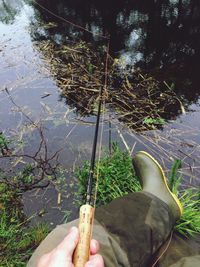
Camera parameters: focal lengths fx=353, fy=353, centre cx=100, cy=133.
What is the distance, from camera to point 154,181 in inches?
132

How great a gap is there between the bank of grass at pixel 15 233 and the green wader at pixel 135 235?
89 cm

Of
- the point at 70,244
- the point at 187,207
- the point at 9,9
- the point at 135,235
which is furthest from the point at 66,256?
the point at 9,9

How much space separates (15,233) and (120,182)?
1185 mm

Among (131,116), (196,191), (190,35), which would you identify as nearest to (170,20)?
(190,35)

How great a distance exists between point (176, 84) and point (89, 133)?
2.01 m

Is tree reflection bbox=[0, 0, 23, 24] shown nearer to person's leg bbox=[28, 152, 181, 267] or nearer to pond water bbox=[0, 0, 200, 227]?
pond water bbox=[0, 0, 200, 227]

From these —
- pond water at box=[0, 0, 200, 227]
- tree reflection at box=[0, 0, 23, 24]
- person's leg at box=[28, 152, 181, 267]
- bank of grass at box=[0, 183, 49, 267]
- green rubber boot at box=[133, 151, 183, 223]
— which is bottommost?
bank of grass at box=[0, 183, 49, 267]

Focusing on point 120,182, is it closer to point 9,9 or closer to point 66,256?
point 66,256

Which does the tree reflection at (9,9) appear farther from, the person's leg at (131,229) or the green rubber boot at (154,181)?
the person's leg at (131,229)

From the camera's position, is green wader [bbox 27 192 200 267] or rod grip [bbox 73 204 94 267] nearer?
rod grip [bbox 73 204 94 267]

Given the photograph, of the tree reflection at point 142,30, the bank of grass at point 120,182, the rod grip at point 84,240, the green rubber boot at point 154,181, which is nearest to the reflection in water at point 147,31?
the tree reflection at point 142,30

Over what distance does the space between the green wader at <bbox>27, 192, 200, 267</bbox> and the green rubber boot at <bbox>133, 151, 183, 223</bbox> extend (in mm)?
157

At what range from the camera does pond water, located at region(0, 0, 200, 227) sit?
4375mm

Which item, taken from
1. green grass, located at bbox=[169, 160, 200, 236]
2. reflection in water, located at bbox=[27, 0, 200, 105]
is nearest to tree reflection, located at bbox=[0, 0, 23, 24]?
reflection in water, located at bbox=[27, 0, 200, 105]
